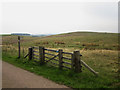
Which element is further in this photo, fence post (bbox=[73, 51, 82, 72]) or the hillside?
the hillside

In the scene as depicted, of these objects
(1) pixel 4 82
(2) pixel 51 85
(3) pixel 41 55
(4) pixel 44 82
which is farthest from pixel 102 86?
(3) pixel 41 55

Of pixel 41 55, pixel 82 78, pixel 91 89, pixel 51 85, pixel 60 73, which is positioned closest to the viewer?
pixel 91 89

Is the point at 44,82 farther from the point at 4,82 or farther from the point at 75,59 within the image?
the point at 75,59

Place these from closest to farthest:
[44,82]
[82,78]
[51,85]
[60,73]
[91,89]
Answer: [91,89] < [51,85] < [44,82] < [82,78] < [60,73]

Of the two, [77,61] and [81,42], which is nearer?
[77,61]

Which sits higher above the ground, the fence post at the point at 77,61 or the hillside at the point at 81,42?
the hillside at the point at 81,42

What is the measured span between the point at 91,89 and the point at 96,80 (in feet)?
4.19

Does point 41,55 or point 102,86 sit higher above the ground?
point 41,55

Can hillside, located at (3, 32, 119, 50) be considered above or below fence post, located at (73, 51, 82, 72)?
above

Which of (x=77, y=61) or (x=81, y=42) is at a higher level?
(x=81, y=42)

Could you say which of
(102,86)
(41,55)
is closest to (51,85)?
(102,86)

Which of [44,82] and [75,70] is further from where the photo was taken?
[75,70]

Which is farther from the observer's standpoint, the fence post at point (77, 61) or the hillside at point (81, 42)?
the hillside at point (81, 42)

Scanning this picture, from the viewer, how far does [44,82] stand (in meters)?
7.39
